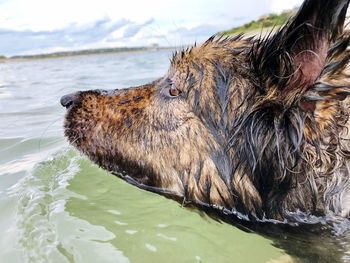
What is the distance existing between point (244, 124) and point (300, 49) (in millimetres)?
657

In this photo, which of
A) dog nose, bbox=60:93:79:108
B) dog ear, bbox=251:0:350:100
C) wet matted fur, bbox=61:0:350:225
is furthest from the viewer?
dog nose, bbox=60:93:79:108

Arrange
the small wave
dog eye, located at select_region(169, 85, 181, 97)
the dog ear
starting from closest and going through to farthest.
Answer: the dog ear → the small wave → dog eye, located at select_region(169, 85, 181, 97)

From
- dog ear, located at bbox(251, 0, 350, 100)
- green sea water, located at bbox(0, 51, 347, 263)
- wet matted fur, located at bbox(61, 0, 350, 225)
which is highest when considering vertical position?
dog ear, located at bbox(251, 0, 350, 100)

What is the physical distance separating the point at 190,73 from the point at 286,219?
1273 mm

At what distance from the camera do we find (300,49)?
295 centimetres

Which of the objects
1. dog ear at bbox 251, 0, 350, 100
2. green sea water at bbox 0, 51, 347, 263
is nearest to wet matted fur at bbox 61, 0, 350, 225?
dog ear at bbox 251, 0, 350, 100

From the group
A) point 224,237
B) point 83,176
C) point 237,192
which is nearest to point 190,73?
point 237,192

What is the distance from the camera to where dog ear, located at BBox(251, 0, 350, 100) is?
268cm

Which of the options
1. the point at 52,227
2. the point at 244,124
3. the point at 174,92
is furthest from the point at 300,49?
the point at 52,227

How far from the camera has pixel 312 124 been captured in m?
3.10

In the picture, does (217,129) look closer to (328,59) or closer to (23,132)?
(328,59)

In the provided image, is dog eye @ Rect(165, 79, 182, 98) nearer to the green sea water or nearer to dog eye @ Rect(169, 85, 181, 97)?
dog eye @ Rect(169, 85, 181, 97)

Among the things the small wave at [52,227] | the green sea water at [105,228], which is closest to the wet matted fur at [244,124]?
the green sea water at [105,228]

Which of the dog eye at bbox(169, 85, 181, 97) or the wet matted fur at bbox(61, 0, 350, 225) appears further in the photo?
the dog eye at bbox(169, 85, 181, 97)
